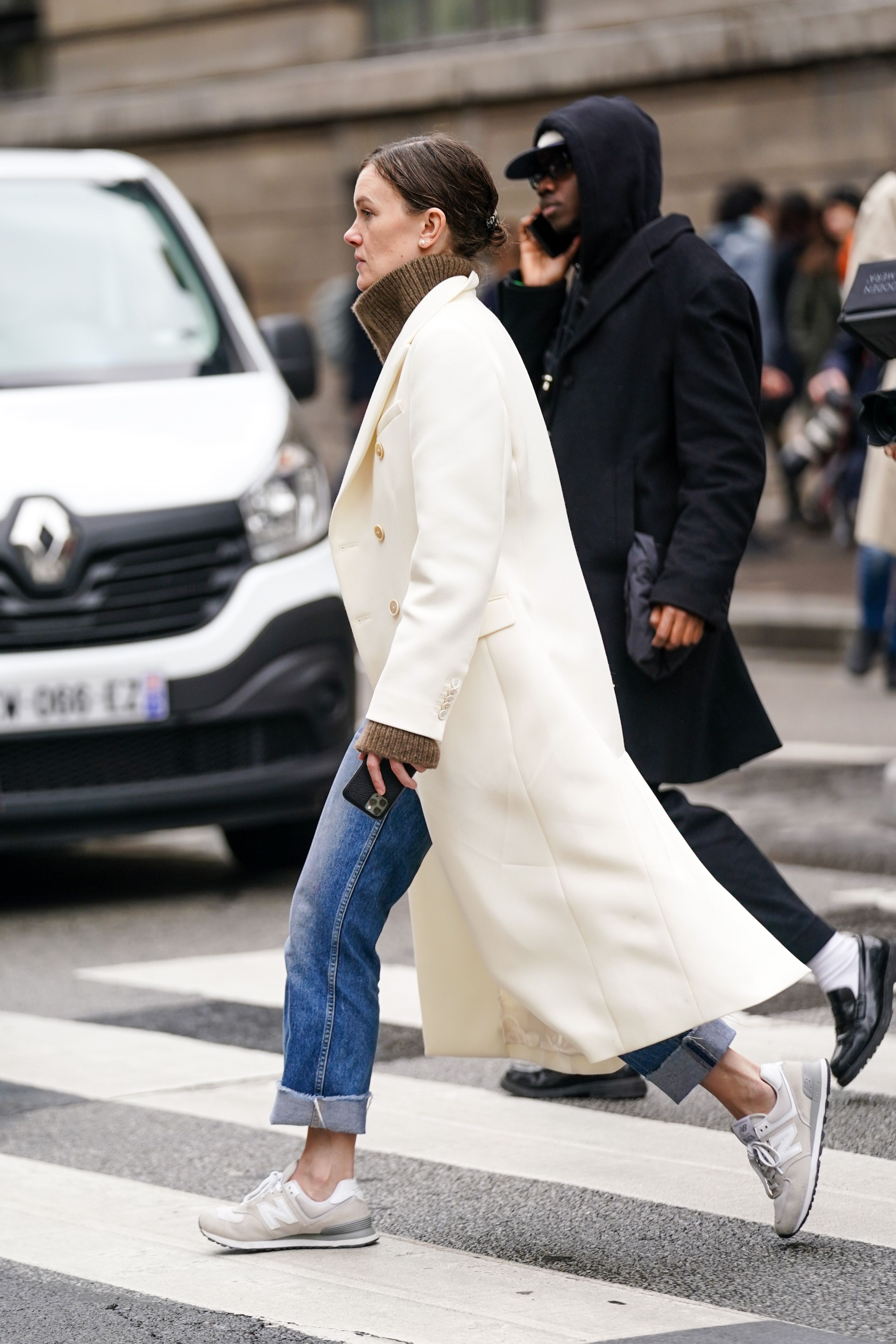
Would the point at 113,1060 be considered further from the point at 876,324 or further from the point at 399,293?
the point at 876,324

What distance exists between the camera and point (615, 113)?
14.5 ft

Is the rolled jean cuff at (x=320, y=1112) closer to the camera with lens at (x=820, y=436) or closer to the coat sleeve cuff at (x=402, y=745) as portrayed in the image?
the coat sleeve cuff at (x=402, y=745)

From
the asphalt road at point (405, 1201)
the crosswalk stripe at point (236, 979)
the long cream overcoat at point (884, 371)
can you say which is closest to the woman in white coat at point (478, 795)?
the asphalt road at point (405, 1201)

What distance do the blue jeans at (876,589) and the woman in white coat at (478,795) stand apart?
631 cm

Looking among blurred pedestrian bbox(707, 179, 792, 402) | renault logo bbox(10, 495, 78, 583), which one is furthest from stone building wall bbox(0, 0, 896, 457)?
renault logo bbox(10, 495, 78, 583)

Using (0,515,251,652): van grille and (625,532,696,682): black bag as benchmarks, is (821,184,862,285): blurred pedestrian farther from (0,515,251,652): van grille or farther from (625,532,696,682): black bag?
(625,532,696,682): black bag

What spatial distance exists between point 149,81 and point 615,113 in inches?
785

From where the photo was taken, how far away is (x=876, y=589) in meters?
10.2

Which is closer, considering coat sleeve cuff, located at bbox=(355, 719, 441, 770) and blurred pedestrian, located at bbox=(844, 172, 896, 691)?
coat sleeve cuff, located at bbox=(355, 719, 441, 770)

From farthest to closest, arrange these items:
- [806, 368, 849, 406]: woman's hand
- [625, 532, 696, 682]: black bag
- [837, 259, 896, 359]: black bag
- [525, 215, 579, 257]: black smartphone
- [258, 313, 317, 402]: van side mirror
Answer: [806, 368, 849, 406]: woman's hand → [258, 313, 317, 402]: van side mirror → [525, 215, 579, 257]: black smartphone → [625, 532, 696, 682]: black bag → [837, 259, 896, 359]: black bag

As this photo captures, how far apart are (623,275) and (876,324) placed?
1.61 feet


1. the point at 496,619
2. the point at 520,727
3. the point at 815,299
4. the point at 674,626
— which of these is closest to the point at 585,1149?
the point at 674,626

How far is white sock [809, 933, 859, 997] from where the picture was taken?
14.7 ft

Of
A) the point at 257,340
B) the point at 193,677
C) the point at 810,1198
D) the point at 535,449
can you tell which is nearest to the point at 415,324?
the point at 535,449
